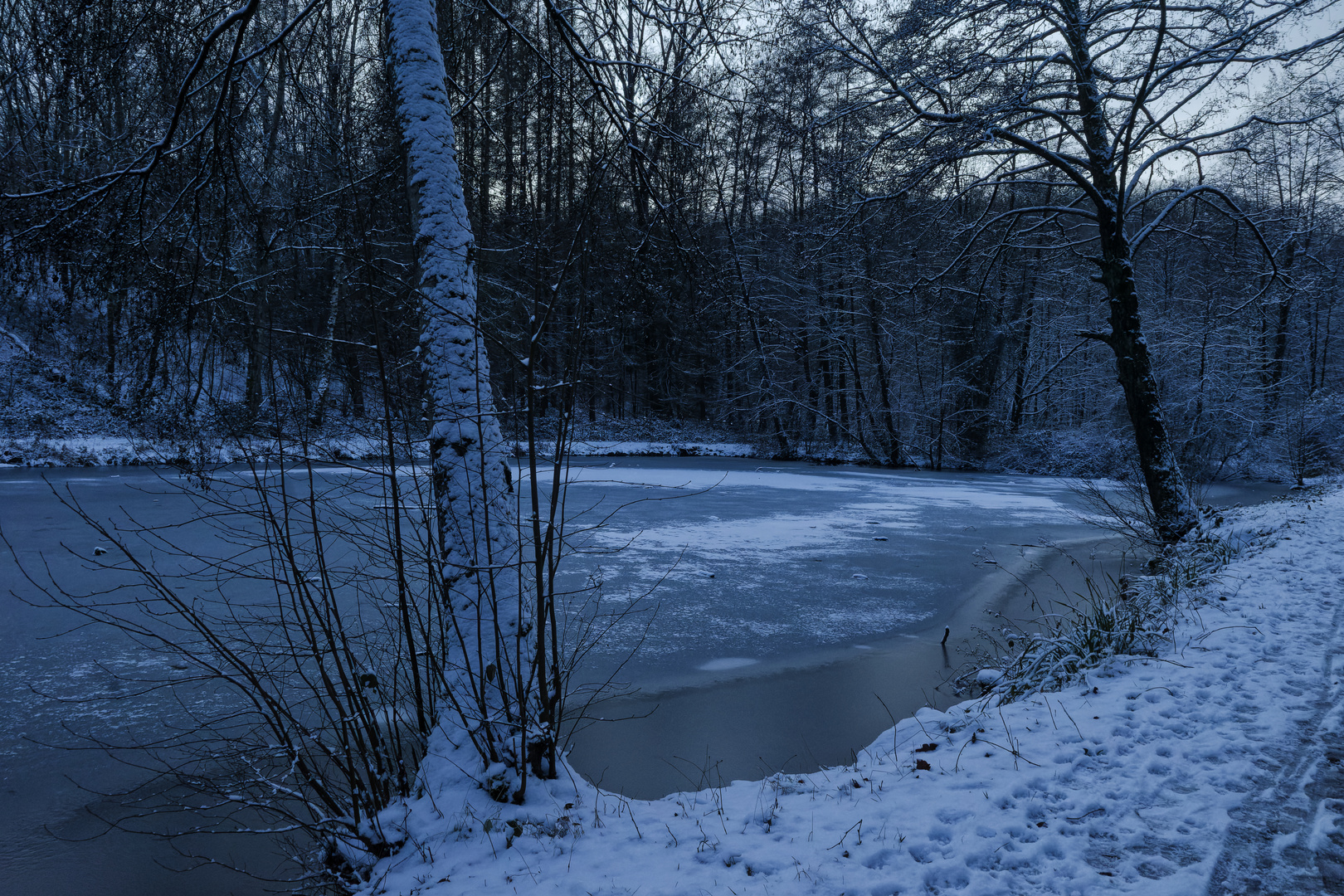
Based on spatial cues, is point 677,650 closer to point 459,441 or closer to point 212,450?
point 459,441

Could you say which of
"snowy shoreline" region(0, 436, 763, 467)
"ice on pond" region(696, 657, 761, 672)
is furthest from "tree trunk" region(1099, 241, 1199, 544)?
"snowy shoreline" region(0, 436, 763, 467)

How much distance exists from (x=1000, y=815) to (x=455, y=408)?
268 cm

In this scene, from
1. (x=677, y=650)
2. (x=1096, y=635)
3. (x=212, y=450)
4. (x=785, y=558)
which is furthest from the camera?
(x=212, y=450)

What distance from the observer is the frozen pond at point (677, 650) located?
3420 millimetres

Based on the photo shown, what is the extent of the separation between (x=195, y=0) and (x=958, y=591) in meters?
7.70

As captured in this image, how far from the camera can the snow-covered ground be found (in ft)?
7.64

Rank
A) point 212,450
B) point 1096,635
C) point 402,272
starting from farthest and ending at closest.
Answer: point 212,450, point 1096,635, point 402,272

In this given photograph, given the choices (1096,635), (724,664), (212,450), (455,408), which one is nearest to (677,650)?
(724,664)

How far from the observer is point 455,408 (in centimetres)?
291

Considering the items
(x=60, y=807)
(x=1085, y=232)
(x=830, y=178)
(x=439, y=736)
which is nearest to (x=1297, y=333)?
(x=1085, y=232)

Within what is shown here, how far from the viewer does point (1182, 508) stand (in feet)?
25.7

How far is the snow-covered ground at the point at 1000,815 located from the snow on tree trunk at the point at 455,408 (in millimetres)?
353

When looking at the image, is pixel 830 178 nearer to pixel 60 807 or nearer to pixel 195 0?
pixel 195 0

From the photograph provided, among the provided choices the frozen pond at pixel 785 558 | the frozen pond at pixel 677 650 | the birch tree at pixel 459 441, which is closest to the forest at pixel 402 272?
the birch tree at pixel 459 441
